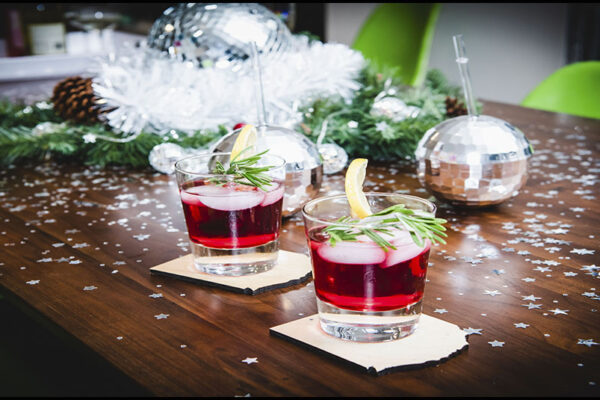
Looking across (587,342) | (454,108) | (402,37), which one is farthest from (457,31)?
(587,342)

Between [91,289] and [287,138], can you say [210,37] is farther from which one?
[91,289]

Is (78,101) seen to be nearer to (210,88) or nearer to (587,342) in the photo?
(210,88)

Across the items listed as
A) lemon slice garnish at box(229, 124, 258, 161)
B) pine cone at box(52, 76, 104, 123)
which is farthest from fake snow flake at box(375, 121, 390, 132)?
pine cone at box(52, 76, 104, 123)

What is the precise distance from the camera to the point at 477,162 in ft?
3.46

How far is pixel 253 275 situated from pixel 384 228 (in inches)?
10.1

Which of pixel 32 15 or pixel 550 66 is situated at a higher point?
pixel 32 15

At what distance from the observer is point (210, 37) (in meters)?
1.58

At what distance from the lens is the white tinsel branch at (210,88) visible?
139cm

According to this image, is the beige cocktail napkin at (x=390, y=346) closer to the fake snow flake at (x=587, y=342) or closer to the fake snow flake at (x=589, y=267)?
the fake snow flake at (x=587, y=342)

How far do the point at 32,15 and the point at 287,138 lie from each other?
409cm

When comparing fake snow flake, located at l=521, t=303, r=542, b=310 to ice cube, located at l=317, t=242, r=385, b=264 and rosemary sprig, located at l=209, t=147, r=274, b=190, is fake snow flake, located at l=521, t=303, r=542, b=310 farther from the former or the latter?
rosemary sprig, located at l=209, t=147, r=274, b=190

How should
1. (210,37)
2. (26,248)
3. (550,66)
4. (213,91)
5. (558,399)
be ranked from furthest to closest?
(550,66)
(210,37)
(213,91)
(26,248)
(558,399)

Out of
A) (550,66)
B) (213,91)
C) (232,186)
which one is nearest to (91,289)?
(232,186)

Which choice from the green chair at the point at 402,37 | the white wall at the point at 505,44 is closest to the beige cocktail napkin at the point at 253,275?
the green chair at the point at 402,37
